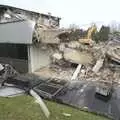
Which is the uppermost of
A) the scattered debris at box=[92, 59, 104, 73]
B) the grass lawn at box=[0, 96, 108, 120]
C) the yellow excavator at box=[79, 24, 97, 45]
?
the yellow excavator at box=[79, 24, 97, 45]

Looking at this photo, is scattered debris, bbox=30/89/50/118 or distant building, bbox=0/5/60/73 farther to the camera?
distant building, bbox=0/5/60/73

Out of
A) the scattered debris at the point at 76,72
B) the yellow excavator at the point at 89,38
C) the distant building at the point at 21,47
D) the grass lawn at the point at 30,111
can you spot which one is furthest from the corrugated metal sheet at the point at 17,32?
the grass lawn at the point at 30,111

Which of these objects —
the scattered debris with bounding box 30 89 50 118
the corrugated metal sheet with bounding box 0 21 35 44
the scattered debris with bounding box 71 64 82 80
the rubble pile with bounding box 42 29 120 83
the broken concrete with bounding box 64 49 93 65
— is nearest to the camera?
the scattered debris with bounding box 30 89 50 118

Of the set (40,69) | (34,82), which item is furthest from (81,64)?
(34,82)

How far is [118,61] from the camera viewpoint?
11039 millimetres

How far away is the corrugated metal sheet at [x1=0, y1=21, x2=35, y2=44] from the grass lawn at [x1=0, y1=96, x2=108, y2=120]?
174 inches

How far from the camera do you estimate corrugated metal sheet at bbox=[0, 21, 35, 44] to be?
38.2 ft

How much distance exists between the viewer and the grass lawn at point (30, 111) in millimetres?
6656

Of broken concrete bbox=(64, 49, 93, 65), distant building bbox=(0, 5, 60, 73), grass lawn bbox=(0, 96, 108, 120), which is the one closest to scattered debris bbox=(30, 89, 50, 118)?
grass lawn bbox=(0, 96, 108, 120)

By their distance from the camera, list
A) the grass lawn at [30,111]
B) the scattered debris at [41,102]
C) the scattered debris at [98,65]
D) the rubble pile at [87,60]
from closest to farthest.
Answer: the grass lawn at [30,111] → the scattered debris at [41,102] → the rubble pile at [87,60] → the scattered debris at [98,65]

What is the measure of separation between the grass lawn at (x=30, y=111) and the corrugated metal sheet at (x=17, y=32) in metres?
4.41

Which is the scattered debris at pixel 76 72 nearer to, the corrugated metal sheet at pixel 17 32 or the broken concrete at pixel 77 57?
the broken concrete at pixel 77 57

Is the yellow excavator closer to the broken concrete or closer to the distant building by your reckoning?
the broken concrete

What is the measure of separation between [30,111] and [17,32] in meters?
6.10
